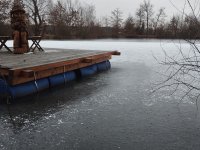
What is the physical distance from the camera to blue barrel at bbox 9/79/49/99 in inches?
229

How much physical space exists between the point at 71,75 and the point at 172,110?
11.6 feet

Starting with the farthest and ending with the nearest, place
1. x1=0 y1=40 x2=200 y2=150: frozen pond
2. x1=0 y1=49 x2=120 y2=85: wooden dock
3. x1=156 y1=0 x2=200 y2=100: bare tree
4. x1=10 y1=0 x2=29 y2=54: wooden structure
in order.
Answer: x1=10 y1=0 x2=29 y2=54: wooden structure → x1=0 y1=49 x2=120 y2=85: wooden dock → x1=0 y1=40 x2=200 y2=150: frozen pond → x1=156 y1=0 x2=200 y2=100: bare tree

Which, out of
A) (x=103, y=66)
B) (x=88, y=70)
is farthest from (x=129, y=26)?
(x=88, y=70)

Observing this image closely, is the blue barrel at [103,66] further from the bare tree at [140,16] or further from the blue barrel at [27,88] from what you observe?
the bare tree at [140,16]

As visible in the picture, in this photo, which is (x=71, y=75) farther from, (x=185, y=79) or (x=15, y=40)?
(x=185, y=79)

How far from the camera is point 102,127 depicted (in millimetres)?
4332

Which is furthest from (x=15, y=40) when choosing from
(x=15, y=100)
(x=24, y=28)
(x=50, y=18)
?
(x=50, y=18)

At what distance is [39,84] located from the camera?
6641 mm

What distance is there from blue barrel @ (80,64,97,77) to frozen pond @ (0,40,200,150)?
5.51 ft

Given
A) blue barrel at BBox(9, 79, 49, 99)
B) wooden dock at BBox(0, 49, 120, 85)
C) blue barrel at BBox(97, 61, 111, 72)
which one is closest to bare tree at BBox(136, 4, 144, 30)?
blue barrel at BBox(97, 61, 111, 72)

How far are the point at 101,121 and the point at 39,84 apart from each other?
2455 mm

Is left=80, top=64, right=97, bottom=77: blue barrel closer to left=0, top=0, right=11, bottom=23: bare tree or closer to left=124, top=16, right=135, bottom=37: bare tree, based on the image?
left=0, top=0, right=11, bottom=23: bare tree

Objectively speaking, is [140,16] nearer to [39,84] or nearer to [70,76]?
[70,76]

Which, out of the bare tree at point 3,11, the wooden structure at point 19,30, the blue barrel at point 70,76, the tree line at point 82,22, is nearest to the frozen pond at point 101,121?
the blue barrel at point 70,76
